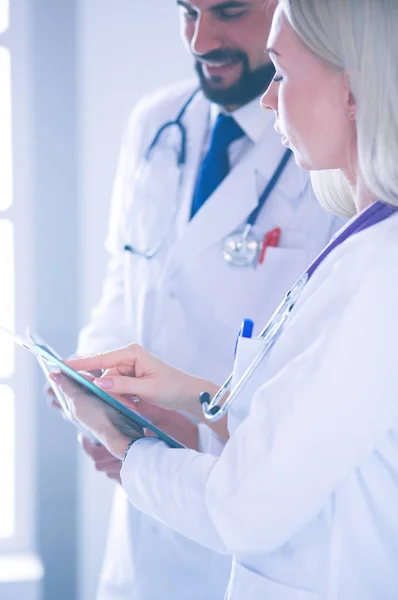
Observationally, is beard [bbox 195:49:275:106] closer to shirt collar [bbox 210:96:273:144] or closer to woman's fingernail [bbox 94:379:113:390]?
shirt collar [bbox 210:96:273:144]

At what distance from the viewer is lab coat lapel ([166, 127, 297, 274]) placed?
4.39ft

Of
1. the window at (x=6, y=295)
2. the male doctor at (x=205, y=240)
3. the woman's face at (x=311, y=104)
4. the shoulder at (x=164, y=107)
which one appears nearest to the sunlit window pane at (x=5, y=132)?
the window at (x=6, y=295)

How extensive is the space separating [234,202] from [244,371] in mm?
493

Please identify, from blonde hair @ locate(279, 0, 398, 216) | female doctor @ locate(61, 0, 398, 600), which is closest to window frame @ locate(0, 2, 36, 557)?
female doctor @ locate(61, 0, 398, 600)

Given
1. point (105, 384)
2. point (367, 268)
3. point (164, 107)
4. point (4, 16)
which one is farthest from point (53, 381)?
point (4, 16)

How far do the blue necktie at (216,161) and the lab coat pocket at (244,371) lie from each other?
0.53 m

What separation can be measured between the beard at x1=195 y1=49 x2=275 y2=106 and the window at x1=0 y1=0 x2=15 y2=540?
70 cm

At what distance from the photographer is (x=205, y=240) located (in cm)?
135

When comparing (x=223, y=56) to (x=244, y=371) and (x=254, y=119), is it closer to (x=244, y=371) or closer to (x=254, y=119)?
(x=254, y=119)

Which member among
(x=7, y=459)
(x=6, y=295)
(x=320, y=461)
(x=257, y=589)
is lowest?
(x=7, y=459)

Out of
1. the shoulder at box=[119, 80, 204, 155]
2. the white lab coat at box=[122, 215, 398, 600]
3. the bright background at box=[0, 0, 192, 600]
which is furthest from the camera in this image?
the bright background at box=[0, 0, 192, 600]

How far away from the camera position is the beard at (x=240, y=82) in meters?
1.38

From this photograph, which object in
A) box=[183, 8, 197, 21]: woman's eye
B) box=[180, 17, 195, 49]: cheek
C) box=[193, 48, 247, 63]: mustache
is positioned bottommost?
box=[193, 48, 247, 63]: mustache

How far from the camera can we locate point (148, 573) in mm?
1350
